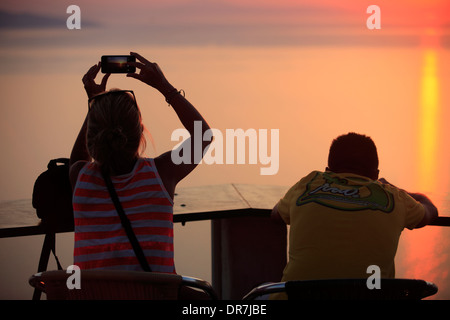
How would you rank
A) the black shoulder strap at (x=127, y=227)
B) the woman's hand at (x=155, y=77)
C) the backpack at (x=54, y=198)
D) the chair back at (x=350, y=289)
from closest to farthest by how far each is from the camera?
the chair back at (x=350, y=289) < the black shoulder strap at (x=127, y=227) < the woman's hand at (x=155, y=77) < the backpack at (x=54, y=198)

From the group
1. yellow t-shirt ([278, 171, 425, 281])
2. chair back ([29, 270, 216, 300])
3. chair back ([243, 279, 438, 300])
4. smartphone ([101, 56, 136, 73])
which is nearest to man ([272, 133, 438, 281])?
yellow t-shirt ([278, 171, 425, 281])

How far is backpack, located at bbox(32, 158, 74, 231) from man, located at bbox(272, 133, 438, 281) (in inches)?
29.7

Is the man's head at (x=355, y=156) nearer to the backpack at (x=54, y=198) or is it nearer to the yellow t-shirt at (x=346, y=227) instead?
the yellow t-shirt at (x=346, y=227)

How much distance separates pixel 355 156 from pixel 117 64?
0.86 metres

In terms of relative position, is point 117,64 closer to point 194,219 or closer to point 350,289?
point 194,219

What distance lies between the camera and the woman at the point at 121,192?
1808 millimetres

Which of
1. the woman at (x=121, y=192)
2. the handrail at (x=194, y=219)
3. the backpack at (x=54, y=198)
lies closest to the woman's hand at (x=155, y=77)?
the woman at (x=121, y=192)

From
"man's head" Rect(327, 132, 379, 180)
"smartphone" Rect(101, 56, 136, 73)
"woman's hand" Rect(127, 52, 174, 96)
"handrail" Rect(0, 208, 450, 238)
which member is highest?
"smartphone" Rect(101, 56, 136, 73)

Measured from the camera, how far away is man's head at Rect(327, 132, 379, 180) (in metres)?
2.04

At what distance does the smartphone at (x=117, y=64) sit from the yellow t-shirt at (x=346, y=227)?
2.47 feet

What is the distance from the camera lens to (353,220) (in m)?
1.86

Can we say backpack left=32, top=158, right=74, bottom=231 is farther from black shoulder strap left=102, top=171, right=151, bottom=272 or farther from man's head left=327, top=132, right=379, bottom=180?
man's head left=327, top=132, right=379, bottom=180

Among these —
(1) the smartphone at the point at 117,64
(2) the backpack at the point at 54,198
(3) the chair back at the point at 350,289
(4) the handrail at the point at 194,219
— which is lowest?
(3) the chair back at the point at 350,289

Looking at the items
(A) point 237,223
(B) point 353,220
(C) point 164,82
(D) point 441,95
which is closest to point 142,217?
(C) point 164,82
